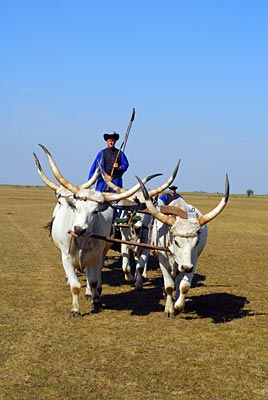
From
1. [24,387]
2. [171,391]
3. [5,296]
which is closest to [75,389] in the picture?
[24,387]

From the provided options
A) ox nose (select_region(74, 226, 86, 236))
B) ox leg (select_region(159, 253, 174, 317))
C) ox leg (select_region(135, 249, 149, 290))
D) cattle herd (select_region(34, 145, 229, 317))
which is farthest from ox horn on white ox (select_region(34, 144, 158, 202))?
ox leg (select_region(135, 249, 149, 290))

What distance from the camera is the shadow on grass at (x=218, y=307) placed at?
946 centimetres

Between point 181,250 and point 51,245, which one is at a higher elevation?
point 181,250

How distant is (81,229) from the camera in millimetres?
8461

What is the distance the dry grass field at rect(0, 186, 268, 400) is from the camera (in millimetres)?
6016

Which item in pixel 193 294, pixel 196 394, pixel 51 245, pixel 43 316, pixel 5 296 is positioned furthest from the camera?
pixel 51 245

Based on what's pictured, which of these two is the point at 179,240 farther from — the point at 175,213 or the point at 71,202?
the point at 71,202

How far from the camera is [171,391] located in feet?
19.5

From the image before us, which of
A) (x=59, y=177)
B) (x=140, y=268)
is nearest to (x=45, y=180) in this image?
(x=59, y=177)

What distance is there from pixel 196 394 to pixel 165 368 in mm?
860

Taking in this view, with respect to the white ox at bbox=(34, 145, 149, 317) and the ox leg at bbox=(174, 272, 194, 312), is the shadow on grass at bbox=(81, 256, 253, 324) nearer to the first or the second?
the ox leg at bbox=(174, 272, 194, 312)

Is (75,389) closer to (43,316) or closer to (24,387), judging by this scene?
(24,387)

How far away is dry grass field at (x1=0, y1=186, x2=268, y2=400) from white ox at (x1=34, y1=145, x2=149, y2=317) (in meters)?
0.60

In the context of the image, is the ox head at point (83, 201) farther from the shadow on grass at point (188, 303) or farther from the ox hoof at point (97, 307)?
the shadow on grass at point (188, 303)
